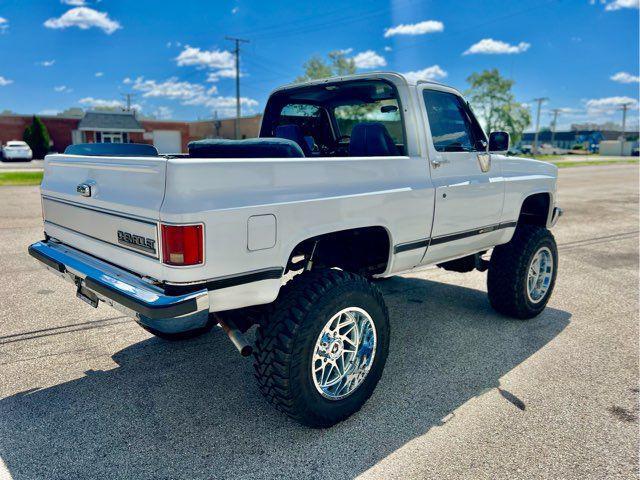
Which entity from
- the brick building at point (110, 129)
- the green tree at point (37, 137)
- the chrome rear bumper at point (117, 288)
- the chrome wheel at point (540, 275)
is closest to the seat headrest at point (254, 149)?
the chrome rear bumper at point (117, 288)

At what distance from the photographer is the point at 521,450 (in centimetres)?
289

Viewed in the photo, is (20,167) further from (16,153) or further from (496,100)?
(496,100)

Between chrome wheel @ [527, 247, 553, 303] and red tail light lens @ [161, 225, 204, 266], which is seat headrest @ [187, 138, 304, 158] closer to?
red tail light lens @ [161, 225, 204, 266]

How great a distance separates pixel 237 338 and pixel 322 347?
50 centimetres

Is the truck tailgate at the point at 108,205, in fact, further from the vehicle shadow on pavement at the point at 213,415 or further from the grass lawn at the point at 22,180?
the grass lawn at the point at 22,180

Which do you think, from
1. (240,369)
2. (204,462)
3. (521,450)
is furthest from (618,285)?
(204,462)

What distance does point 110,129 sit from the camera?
48.6 m

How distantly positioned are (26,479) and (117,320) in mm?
2245

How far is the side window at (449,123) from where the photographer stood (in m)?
3.97

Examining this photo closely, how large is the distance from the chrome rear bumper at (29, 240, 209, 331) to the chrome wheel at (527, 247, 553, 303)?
3.48 metres

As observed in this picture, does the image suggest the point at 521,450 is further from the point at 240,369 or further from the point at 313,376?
the point at 240,369

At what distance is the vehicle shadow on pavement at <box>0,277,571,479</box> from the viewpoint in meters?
2.71

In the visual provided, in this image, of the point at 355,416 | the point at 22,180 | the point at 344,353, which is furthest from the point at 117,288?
the point at 22,180

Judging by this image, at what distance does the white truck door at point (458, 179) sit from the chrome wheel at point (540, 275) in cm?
80
